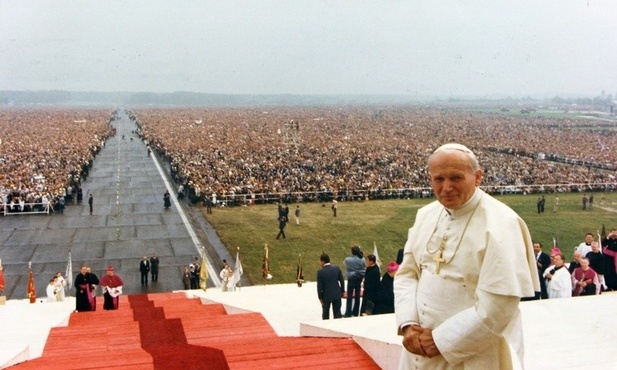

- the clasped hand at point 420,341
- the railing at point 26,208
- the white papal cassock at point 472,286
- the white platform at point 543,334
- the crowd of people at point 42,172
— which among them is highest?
the white papal cassock at point 472,286

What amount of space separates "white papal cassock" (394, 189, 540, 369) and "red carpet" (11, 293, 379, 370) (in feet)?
4.40

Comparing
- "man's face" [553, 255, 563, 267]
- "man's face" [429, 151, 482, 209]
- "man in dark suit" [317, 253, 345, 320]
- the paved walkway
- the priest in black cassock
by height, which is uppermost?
"man's face" [429, 151, 482, 209]

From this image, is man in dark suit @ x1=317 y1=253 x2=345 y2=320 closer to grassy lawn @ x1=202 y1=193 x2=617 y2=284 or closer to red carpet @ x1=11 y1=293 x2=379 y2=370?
red carpet @ x1=11 y1=293 x2=379 y2=370

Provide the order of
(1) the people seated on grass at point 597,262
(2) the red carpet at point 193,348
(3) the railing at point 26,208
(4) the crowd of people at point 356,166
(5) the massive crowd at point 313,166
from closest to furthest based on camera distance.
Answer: (2) the red carpet at point 193,348
(1) the people seated on grass at point 597,262
(3) the railing at point 26,208
(5) the massive crowd at point 313,166
(4) the crowd of people at point 356,166

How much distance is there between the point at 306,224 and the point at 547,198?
13776 mm

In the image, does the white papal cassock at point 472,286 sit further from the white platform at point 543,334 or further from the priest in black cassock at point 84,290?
the priest in black cassock at point 84,290

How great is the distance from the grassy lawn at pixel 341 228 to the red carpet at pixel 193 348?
1107cm

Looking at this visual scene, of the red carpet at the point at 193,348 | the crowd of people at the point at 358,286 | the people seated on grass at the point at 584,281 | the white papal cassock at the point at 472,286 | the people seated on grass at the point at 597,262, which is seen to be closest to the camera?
the white papal cassock at the point at 472,286

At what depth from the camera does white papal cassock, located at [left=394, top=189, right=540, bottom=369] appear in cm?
236

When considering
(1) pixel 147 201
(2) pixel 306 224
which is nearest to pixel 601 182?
(2) pixel 306 224

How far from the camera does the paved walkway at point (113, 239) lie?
18072 millimetres

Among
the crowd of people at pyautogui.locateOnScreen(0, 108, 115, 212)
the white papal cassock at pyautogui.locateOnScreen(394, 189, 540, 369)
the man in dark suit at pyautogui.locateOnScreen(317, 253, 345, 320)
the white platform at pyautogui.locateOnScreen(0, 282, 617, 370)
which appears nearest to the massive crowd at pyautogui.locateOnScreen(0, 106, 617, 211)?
the crowd of people at pyautogui.locateOnScreen(0, 108, 115, 212)

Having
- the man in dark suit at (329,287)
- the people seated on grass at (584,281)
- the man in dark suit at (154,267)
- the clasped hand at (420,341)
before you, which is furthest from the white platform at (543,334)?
the man in dark suit at (154,267)

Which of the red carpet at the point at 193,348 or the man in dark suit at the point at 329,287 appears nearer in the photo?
the red carpet at the point at 193,348
